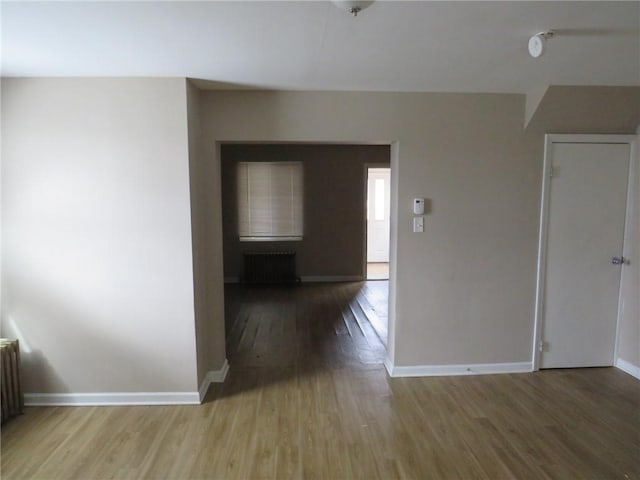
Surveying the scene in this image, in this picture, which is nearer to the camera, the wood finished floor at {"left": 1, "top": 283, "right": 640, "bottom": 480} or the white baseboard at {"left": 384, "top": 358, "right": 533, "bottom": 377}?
the wood finished floor at {"left": 1, "top": 283, "right": 640, "bottom": 480}

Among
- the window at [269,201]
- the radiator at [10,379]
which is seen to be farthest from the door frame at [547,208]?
the window at [269,201]

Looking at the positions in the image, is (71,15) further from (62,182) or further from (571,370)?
(571,370)

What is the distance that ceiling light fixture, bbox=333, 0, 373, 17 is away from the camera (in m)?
1.53

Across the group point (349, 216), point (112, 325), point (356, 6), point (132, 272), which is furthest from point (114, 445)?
point (349, 216)

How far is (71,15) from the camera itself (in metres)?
1.68

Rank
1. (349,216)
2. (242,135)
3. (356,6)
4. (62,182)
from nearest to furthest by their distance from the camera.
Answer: (356,6) < (62,182) < (242,135) < (349,216)

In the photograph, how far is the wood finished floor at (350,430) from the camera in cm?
208

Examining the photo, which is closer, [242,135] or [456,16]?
[456,16]

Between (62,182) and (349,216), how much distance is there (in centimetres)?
479

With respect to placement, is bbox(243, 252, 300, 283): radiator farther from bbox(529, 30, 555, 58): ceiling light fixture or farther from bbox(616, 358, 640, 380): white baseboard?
bbox(529, 30, 555, 58): ceiling light fixture

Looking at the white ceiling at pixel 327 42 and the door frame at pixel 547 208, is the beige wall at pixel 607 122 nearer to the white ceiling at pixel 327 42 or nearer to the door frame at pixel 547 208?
the door frame at pixel 547 208

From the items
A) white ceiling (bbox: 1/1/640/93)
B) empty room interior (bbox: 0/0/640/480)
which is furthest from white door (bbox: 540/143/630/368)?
white ceiling (bbox: 1/1/640/93)

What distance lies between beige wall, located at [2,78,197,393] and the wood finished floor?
1.19 ft

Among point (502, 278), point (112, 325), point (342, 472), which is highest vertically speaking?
point (502, 278)
